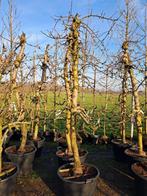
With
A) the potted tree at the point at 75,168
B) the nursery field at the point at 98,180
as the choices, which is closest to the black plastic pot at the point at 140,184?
the nursery field at the point at 98,180

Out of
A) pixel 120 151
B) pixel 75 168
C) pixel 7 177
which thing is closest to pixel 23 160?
pixel 7 177

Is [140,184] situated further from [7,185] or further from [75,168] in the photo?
[7,185]

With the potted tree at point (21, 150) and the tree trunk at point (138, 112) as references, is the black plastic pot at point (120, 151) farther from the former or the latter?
the potted tree at point (21, 150)

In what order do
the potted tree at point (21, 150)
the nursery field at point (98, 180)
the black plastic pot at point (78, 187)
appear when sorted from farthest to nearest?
the potted tree at point (21, 150), the nursery field at point (98, 180), the black plastic pot at point (78, 187)

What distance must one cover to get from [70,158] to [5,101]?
5.66 ft

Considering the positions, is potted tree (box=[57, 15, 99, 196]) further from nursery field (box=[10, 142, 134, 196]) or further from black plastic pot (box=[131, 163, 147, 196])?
black plastic pot (box=[131, 163, 147, 196])

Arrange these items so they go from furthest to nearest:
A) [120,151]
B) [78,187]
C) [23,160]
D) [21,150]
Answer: [120,151], [21,150], [23,160], [78,187]

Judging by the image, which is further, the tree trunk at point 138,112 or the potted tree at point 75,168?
the tree trunk at point 138,112

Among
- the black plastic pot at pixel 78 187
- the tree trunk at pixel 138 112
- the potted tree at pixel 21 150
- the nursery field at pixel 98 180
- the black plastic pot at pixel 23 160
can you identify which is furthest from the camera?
the black plastic pot at pixel 23 160

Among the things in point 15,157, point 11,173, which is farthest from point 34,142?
point 11,173

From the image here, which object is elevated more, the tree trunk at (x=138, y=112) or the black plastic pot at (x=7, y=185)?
the tree trunk at (x=138, y=112)

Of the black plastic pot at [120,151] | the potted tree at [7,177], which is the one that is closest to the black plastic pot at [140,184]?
the black plastic pot at [120,151]

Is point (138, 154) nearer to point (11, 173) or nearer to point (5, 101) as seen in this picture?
point (11, 173)

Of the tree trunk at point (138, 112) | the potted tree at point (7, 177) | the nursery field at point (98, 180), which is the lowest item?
the nursery field at point (98, 180)
